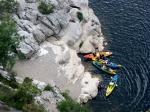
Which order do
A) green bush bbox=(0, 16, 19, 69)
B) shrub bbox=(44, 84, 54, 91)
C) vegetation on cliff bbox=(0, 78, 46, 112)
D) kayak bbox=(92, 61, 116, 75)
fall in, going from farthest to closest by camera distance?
kayak bbox=(92, 61, 116, 75), shrub bbox=(44, 84, 54, 91), green bush bbox=(0, 16, 19, 69), vegetation on cliff bbox=(0, 78, 46, 112)

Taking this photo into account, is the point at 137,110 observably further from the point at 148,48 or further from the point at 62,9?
the point at 62,9

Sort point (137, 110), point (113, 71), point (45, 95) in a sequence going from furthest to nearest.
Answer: point (113, 71), point (137, 110), point (45, 95)

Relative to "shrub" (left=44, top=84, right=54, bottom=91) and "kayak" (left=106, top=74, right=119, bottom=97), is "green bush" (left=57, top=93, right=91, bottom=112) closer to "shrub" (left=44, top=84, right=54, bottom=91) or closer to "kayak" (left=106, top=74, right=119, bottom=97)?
"shrub" (left=44, top=84, right=54, bottom=91)

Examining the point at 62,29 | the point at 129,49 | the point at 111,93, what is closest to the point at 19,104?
the point at 111,93

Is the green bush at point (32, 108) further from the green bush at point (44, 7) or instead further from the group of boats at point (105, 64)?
the green bush at point (44, 7)

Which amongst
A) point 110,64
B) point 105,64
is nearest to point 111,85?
point 110,64

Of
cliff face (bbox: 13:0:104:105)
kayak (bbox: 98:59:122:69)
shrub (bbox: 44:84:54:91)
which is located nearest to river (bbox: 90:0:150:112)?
kayak (bbox: 98:59:122:69)
